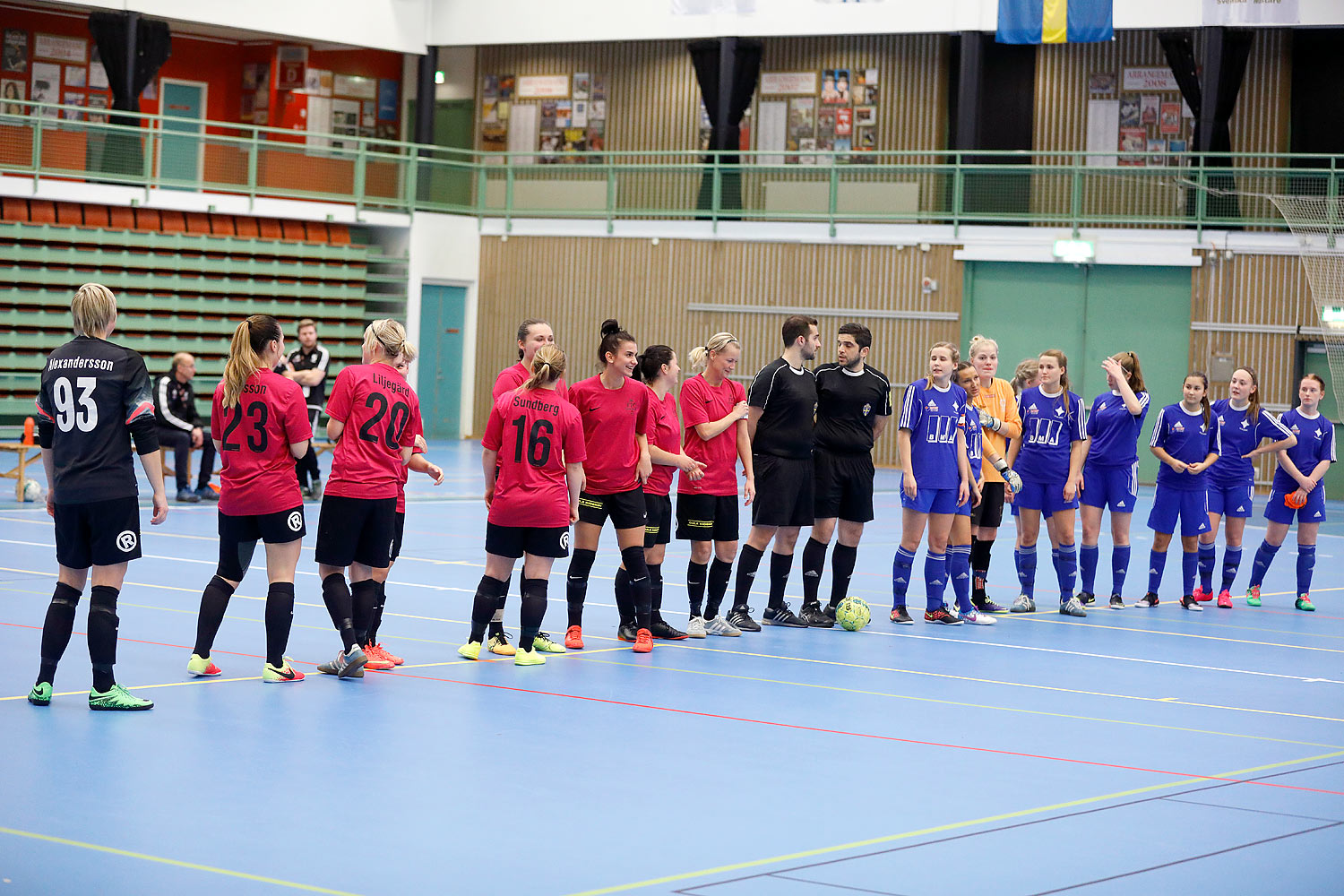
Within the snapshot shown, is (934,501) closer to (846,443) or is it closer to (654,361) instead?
(846,443)

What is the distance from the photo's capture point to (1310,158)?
26234 millimetres

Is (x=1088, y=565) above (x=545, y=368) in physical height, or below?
below

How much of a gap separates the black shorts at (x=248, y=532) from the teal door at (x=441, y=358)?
2314 centimetres

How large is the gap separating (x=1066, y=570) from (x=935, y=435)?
6.50 feet

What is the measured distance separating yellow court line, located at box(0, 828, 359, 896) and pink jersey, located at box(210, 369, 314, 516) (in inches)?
119

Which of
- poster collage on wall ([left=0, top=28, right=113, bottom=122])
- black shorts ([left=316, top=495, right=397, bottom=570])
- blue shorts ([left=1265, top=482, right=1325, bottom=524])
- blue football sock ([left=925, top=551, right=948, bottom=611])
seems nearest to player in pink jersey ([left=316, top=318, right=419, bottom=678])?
black shorts ([left=316, top=495, right=397, bottom=570])

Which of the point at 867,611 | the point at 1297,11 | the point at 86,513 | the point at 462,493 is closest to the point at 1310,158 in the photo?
the point at 1297,11

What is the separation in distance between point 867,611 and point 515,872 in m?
6.38

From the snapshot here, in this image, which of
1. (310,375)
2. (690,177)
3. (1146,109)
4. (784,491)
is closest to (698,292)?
(690,177)

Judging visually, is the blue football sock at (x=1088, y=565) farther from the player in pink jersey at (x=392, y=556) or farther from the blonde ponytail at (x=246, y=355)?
the blonde ponytail at (x=246, y=355)

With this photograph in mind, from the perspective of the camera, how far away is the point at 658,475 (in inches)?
419

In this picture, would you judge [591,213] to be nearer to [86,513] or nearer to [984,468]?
[984,468]

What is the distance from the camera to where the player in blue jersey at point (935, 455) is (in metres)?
11.5

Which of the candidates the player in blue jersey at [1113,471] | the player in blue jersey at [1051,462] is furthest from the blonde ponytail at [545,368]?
the player in blue jersey at [1113,471]
